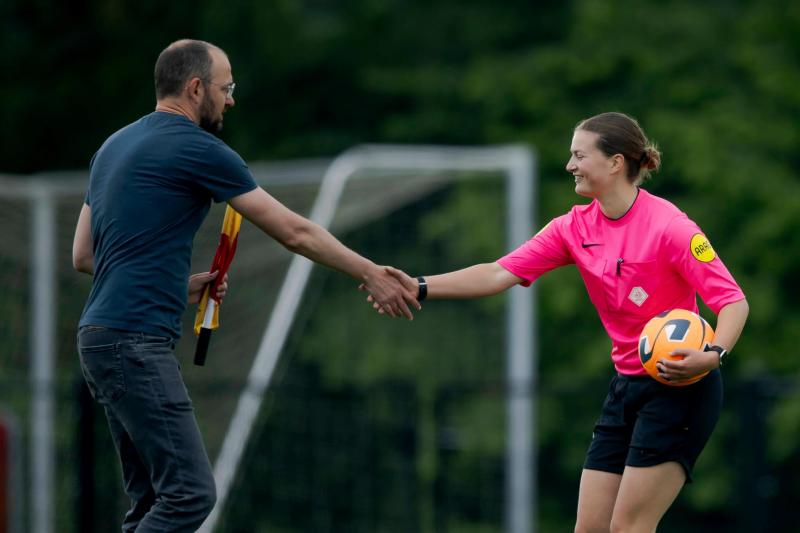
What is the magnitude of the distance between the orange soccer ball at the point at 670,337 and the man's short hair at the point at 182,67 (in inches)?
72.3

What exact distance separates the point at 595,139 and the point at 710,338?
33.2 inches

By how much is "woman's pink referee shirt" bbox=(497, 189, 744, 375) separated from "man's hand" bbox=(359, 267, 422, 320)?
64cm

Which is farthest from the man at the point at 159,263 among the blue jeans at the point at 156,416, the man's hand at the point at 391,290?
the man's hand at the point at 391,290

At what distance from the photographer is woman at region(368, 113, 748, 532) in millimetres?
5004

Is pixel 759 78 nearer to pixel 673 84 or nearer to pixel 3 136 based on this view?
pixel 673 84

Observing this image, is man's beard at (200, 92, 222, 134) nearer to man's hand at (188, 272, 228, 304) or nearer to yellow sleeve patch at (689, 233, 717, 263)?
man's hand at (188, 272, 228, 304)

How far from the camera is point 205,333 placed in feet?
17.7

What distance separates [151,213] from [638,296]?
177 centimetres

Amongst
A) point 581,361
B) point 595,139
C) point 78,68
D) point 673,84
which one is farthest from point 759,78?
point 595,139

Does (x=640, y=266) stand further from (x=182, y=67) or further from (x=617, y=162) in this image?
(x=182, y=67)

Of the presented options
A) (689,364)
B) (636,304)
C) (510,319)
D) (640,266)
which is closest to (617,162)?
(640,266)

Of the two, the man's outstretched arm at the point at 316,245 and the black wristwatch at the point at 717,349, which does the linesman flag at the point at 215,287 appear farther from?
the black wristwatch at the point at 717,349

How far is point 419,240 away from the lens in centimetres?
1405

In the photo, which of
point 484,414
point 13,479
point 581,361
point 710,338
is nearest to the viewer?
point 710,338
